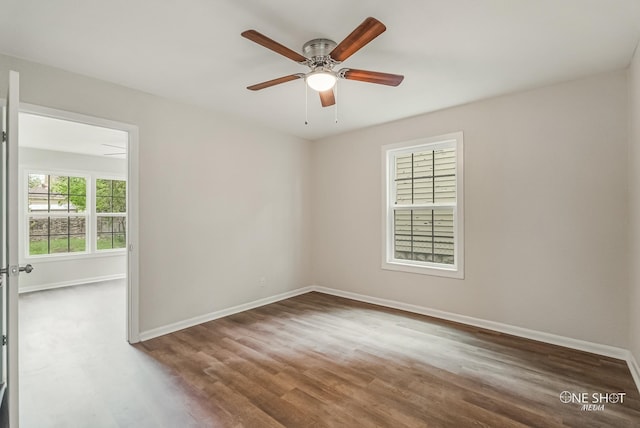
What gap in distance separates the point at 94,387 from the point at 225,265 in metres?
1.82

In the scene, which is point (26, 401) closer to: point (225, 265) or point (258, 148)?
point (225, 265)

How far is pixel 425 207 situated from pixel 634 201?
1939 millimetres

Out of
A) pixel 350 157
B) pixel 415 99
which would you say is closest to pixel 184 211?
pixel 350 157

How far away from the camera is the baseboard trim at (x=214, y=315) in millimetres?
3214

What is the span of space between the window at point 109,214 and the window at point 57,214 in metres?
0.25

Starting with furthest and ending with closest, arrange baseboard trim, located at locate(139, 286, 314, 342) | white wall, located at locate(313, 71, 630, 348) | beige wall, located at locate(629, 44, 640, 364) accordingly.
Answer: baseboard trim, located at locate(139, 286, 314, 342)
white wall, located at locate(313, 71, 630, 348)
beige wall, located at locate(629, 44, 640, 364)

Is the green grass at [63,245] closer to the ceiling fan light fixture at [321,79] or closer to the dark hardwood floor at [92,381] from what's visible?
the dark hardwood floor at [92,381]

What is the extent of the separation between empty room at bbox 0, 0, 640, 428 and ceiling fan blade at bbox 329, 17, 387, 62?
2 cm

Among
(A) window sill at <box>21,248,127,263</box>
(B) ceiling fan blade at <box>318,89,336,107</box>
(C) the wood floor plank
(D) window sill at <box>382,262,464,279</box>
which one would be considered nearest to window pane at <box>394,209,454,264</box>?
(D) window sill at <box>382,262,464,279</box>

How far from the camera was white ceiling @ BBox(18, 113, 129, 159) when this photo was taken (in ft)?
13.6

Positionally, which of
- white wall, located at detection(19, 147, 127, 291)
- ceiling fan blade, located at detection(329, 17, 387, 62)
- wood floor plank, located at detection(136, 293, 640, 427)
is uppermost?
ceiling fan blade, located at detection(329, 17, 387, 62)

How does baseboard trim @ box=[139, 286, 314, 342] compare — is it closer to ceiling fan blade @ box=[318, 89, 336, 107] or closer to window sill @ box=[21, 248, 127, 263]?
ceiling fan blade @ box=[318, 89, 336, 107]

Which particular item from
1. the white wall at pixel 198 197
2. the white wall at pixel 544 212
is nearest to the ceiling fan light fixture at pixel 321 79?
the white wall at pixel 544 212

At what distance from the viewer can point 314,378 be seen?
241cm
